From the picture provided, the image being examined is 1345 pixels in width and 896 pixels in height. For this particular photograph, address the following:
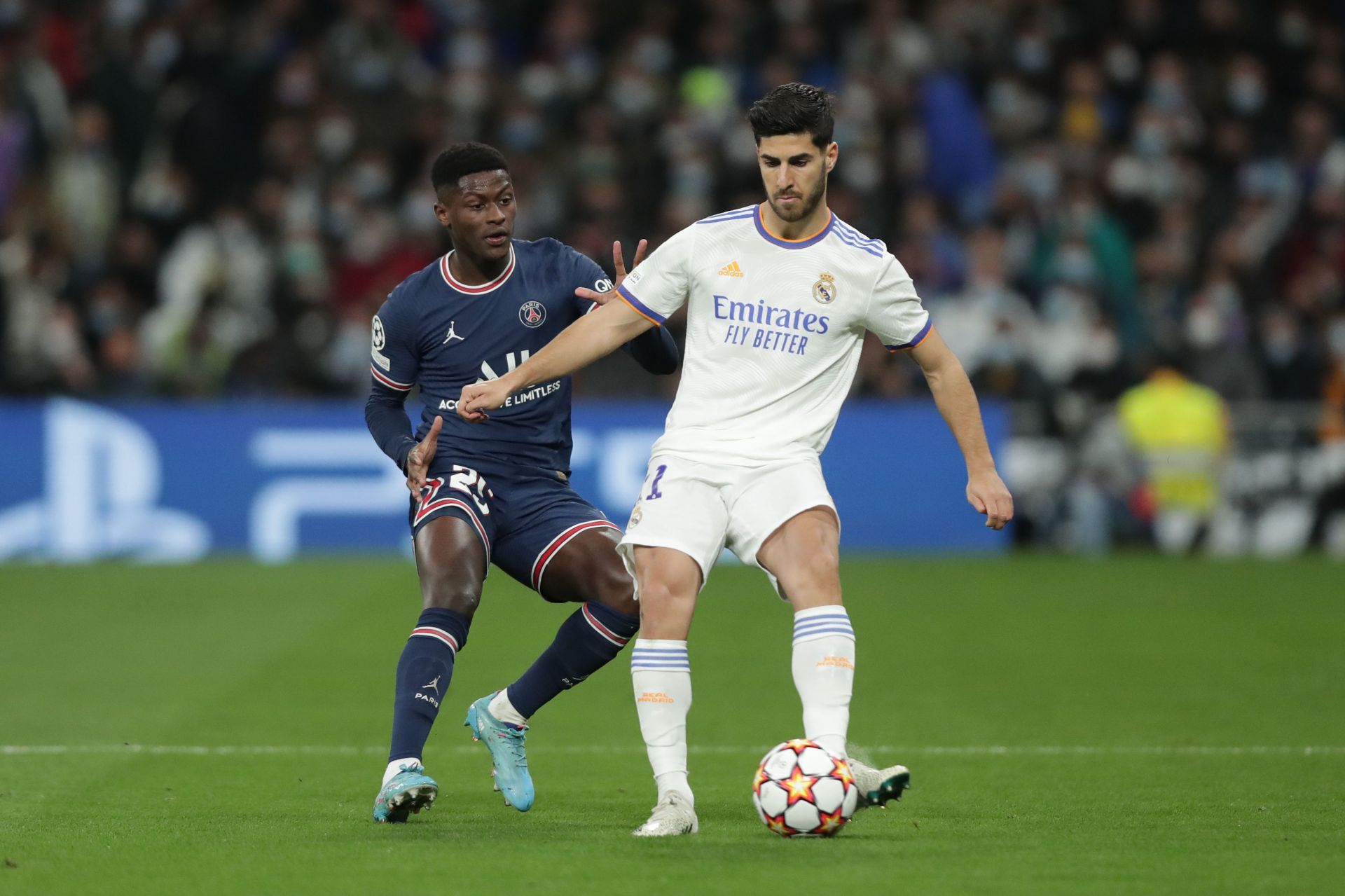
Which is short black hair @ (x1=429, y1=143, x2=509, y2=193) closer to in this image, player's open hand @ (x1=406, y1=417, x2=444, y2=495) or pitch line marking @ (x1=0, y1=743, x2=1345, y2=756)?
player's open hand @ (x1=406, y1=417, x2=444, y2=495)

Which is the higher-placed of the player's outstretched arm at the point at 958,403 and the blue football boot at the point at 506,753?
the player's outstretched arm at the point at 958,403

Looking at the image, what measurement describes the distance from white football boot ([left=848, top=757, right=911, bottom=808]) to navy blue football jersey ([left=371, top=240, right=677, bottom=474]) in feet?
6.05

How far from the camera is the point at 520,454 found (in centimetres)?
704

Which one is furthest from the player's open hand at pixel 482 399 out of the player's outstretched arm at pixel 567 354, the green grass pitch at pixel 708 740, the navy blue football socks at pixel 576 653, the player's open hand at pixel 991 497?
the player's open hand at pixel 991 497

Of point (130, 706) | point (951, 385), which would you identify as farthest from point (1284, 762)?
point (130, 706)

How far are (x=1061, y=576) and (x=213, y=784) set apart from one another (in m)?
9.60

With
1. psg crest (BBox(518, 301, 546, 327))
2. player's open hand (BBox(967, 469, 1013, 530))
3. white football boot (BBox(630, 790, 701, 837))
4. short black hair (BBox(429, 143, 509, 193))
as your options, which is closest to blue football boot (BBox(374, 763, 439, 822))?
white football boot (BBox(630, 790, 701, 837))

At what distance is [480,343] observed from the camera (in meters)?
7.00

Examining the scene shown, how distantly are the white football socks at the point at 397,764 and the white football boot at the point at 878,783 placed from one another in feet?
4.62

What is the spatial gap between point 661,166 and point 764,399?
13.0 metres

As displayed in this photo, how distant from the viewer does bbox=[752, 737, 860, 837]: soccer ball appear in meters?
5.73

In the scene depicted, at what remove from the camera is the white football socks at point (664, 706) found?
19.4 ft

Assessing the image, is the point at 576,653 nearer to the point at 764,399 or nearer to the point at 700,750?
the point at 764,399

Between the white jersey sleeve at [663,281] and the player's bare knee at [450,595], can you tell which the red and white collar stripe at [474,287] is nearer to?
the white jersey sleeve at [663,281]
